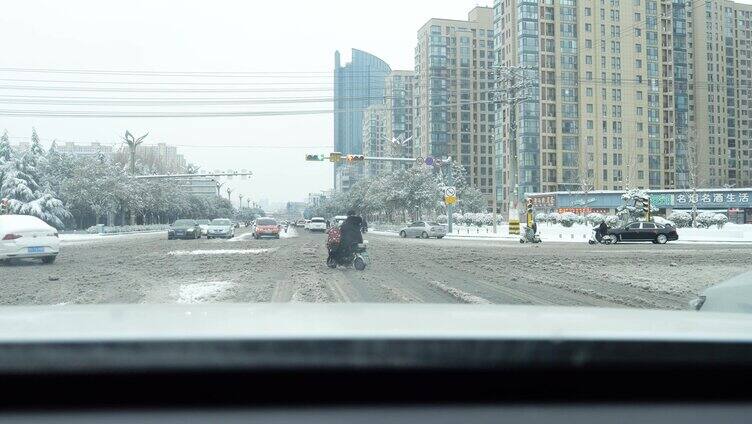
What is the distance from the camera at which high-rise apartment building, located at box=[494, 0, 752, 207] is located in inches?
3802

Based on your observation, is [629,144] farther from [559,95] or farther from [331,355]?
[331,355]

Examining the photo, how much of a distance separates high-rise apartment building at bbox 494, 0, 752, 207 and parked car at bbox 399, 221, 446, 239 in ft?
166

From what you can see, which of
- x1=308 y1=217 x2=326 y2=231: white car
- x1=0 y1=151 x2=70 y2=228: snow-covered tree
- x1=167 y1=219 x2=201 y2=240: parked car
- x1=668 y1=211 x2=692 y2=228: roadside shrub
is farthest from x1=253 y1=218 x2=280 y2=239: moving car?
x1=668 y1=211 x2=692 y2=228: roadside shrub

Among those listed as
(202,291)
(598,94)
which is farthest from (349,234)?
(598,94)

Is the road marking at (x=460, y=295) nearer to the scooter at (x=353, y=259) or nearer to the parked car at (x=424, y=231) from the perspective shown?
the scooter at (x=353, y=259)

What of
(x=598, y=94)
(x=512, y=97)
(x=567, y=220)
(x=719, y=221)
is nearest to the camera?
(x=512, y=97)

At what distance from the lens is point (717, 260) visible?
19.9 metres

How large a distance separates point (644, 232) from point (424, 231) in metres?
15.7

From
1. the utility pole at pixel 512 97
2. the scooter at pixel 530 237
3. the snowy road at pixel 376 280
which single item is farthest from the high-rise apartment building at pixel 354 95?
the snowy road at pixel 376 280

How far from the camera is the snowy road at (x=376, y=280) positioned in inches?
423

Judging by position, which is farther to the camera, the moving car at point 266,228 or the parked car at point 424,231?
the parked car at point 424,231

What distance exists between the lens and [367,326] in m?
2.43

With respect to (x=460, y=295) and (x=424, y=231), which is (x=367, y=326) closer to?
(x=460, y=295)

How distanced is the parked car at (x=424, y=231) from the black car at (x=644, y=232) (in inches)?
518
